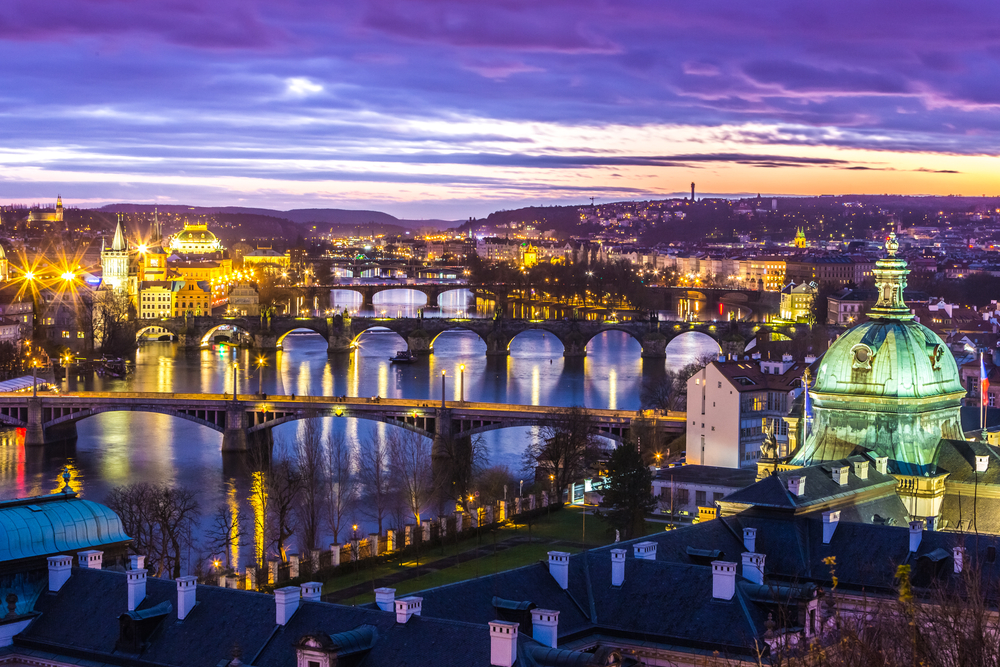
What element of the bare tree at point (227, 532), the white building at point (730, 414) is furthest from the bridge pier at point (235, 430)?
the white building at point (730, 414)

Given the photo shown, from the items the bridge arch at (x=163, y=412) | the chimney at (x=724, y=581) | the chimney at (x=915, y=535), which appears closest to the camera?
the chimney at (x=724, y=581)

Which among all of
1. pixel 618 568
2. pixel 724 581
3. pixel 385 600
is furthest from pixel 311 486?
pixel 385 600

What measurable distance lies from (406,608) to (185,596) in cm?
294

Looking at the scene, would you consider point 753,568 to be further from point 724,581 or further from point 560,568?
point 560,568

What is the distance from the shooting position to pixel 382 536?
115ft

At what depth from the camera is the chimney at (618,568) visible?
63.3ft

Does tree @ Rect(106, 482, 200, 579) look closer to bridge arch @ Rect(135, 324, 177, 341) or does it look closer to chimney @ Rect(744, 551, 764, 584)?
chimney @ Rect(744, 551, 764, 584)

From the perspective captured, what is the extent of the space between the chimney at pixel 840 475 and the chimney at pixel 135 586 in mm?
11708

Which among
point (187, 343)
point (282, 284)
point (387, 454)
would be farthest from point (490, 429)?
point (282, 284)

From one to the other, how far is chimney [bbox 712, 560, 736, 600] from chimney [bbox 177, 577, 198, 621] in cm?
592

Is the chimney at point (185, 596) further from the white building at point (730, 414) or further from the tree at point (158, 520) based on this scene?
the white building at point (730, 414)

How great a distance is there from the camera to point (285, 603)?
1659 cm

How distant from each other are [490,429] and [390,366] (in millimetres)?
30164

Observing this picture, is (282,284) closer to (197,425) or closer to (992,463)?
(197,425)
